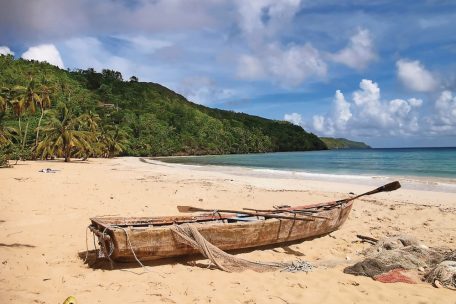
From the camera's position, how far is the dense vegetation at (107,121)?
112ft

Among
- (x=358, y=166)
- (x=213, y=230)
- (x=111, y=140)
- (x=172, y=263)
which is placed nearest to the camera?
(x=172, y=263)

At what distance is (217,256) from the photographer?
5965 millimetres

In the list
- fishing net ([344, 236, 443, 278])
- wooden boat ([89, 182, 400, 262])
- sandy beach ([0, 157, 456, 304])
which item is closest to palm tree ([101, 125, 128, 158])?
sandy beach ([0, 157, 456, 304])

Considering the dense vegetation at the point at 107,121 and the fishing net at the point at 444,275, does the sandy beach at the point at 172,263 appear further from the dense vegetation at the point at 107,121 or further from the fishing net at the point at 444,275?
the dense vegetation at the point at 107,121

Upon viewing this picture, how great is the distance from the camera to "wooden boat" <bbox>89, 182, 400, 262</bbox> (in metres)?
5.60

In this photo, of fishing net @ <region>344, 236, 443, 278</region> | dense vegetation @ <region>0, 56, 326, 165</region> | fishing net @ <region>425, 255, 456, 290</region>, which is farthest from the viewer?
dense vegetation @ <region>0, 56, 326, 165</region>

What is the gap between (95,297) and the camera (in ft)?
15.2

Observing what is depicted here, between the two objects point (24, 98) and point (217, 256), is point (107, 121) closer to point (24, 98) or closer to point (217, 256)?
point (24, 98)

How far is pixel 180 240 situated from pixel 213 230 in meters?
0.61

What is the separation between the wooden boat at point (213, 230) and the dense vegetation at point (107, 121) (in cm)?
2002

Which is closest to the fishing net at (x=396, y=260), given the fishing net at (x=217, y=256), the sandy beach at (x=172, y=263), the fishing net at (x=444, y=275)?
the sandy beach at (x=172, y=263)

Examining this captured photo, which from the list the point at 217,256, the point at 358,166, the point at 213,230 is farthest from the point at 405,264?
the point at 358,166

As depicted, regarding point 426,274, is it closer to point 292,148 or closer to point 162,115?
point 162,115

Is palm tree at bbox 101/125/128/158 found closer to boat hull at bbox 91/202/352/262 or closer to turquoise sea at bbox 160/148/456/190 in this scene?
turquoise sea at bbox 160/148/456/190
